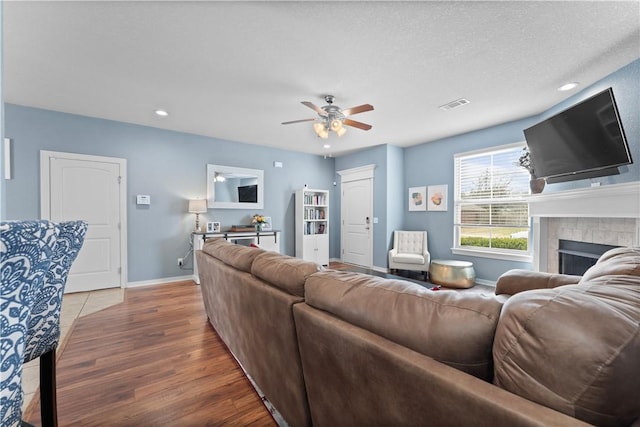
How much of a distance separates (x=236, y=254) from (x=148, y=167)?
3.44 metres

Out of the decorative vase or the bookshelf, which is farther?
the bookshelf

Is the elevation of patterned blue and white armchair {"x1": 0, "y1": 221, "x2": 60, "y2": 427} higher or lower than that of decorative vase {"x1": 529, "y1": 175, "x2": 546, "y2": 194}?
lower

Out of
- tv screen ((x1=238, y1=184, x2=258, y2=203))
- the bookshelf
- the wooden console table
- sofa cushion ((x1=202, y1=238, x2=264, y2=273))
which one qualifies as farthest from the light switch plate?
the bookshelf

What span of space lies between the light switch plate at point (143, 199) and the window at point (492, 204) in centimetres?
523

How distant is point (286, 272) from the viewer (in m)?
1.30

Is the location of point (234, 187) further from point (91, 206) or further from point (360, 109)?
point (360, 109)

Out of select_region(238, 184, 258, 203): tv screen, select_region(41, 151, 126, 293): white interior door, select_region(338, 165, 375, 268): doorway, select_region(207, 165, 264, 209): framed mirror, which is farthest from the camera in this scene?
select_region(338, 165, 375, 268): doorway

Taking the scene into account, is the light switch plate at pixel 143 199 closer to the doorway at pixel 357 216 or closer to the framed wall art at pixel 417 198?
the doorway at pixel 357 216

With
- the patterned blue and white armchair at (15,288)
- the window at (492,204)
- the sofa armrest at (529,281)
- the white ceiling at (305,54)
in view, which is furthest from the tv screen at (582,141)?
the patterned blue and white armchair at (15,288)

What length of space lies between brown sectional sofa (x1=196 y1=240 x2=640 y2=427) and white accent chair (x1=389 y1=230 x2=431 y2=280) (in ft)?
11.4

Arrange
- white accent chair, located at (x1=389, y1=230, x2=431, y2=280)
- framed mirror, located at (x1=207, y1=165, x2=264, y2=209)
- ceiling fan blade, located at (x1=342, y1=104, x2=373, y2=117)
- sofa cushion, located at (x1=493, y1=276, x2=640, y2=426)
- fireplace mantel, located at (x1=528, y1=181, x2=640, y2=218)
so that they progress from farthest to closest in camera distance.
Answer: framed mirror, located at (x1=207, y1=165, x2=264, y2=209)
white accent chair, located at (x1=389, y1=230, x2=431, y2=280)
ceiling fan blade, located at (x1=342, y1=104, x2=373, y2=117)
fireplace mantel, located at (x1=528, y1=181, x2=640, y2=218)
sofa cushion, located at (x1=493, y1=276, x2=640, y2=426)

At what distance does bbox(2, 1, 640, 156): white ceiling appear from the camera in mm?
1909

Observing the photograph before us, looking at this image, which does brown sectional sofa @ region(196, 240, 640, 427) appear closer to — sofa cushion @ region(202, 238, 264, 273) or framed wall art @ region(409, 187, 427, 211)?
sofa cushion @ region(202, 238, 264, 273)

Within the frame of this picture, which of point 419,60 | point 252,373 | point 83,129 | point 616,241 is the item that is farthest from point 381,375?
point 83,129
